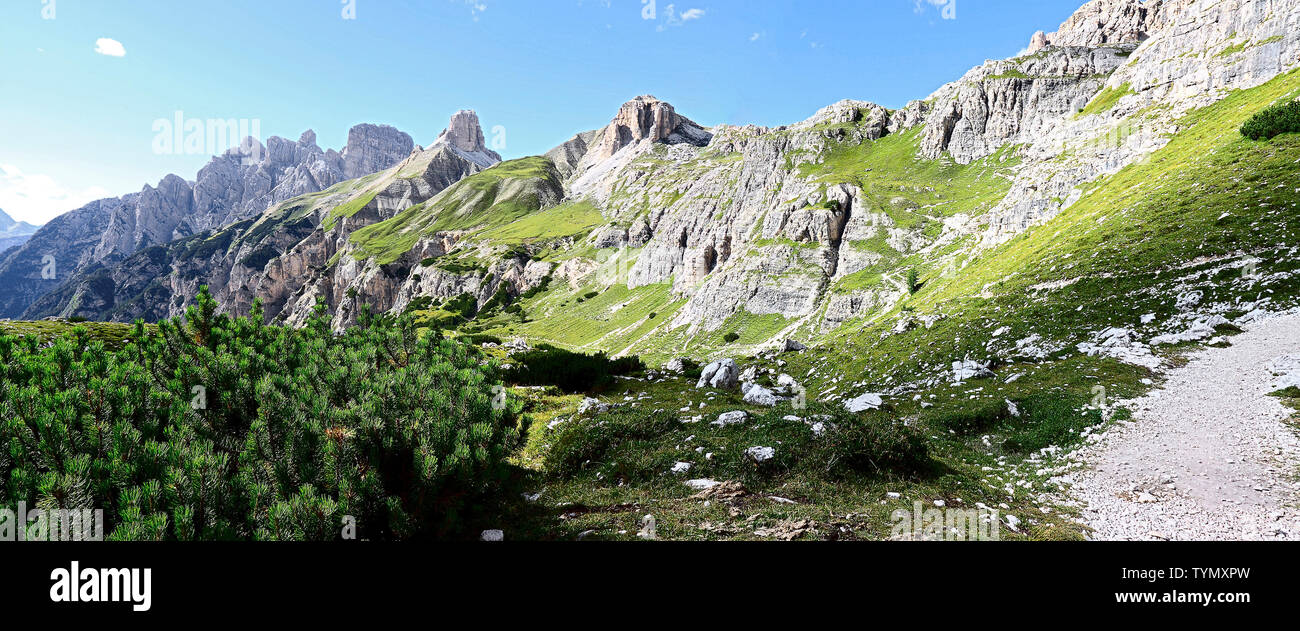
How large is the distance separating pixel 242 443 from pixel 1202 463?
68.8 feet

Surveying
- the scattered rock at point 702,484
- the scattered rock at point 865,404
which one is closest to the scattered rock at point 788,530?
the scattered rock at point 702,484

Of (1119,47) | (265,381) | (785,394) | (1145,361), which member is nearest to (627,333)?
(785,394)

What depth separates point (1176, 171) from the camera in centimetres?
4112

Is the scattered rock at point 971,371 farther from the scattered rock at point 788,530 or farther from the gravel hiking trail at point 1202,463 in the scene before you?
the scattered rock at point 788,530

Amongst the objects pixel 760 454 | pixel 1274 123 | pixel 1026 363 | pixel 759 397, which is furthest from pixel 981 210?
pixel 760 454

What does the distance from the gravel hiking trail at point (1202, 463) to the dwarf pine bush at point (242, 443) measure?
12.7 m

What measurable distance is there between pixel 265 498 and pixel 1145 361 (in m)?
28.2

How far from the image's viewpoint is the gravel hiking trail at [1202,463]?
9.36 meters

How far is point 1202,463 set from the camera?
11531 mm

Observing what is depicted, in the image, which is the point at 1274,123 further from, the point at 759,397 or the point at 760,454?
the point at 760,454

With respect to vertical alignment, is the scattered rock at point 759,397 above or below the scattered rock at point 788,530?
above

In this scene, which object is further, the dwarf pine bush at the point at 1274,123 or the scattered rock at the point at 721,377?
the dwarf pine bush at the point at 1274,123

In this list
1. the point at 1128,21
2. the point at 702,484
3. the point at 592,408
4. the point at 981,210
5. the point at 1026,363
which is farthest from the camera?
the point at 1128,21
